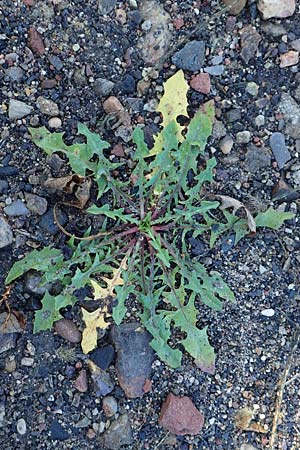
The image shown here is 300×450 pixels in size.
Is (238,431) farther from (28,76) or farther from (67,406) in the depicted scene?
(28,76)

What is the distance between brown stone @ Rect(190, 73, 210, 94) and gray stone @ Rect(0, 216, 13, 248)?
46.6 inches

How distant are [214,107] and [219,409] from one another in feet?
5.08

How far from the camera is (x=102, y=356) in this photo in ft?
11.4

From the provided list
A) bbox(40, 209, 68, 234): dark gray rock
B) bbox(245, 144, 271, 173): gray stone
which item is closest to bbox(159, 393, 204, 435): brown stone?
bbox(40, 209, 68, 234): dark gray rock

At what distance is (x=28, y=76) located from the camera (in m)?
3.51

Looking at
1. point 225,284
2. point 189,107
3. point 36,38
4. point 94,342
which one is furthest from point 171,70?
point 94,342

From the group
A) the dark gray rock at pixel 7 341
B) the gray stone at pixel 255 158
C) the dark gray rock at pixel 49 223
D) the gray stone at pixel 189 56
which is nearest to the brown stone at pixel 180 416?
the dark gray rock at pixel 7 341

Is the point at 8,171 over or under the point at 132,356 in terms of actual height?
over

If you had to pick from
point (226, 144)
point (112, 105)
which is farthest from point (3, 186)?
point (226, 144)

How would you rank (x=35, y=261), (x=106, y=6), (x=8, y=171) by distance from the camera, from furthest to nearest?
(x=106, y=6), (x=8, y=171), (x=35, y=261)

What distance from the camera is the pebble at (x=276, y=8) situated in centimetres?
360

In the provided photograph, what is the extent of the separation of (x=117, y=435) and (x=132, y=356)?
0.40 metres

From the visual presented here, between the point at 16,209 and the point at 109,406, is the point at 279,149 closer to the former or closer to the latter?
the point at 16,209

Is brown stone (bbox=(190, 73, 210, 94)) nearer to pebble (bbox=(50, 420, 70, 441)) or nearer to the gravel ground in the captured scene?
the gravel ground
